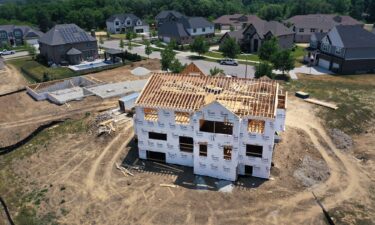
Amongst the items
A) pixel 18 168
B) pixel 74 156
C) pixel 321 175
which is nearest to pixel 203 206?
pixel 321 175

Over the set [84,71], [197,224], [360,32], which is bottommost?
[197,224]

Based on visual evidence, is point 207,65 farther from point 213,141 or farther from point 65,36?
point 213,141

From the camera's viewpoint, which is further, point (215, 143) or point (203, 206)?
point (215, 143)

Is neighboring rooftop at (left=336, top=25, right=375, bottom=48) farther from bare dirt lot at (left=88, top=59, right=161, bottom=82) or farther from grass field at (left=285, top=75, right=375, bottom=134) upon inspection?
bare dirt lot at (left=88, top=59, right=161, bottom=82)

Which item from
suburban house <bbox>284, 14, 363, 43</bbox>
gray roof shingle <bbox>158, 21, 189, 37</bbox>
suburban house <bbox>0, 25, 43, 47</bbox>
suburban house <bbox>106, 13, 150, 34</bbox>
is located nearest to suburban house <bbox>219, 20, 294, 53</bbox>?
suburban house <bbox>284, 14, 363, 43</bbox>

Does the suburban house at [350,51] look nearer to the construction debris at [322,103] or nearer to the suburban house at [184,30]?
the construction debris at [322,103]

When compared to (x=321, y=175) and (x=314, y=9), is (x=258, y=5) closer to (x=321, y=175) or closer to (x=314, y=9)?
(x=314, y=9)
